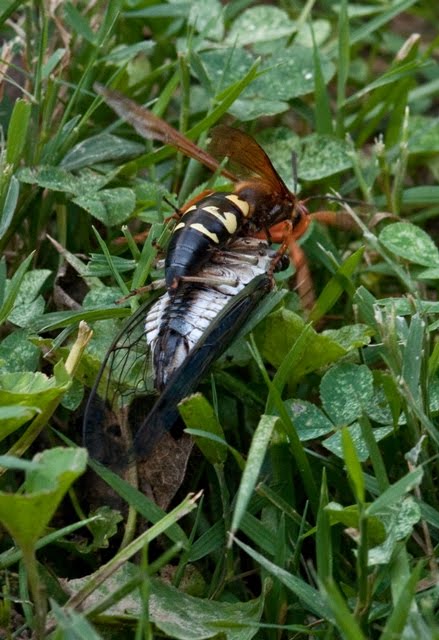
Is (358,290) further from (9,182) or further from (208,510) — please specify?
(9,182)

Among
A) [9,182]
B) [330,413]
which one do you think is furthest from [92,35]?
[330,413]

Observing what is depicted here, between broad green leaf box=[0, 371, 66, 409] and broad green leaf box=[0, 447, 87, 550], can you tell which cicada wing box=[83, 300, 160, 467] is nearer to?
broad green leaf box=[0, 371, 66, 409]

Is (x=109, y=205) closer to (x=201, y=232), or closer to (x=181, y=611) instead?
(x=201, y=232)

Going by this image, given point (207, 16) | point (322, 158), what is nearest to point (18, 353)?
point (322, 158)

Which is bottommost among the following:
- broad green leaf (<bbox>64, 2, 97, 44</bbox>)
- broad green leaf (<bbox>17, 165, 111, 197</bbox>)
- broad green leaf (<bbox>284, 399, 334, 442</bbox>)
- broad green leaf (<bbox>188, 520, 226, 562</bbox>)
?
broad green leaf (<bbox>188, 520, 226, 562</bbox>)

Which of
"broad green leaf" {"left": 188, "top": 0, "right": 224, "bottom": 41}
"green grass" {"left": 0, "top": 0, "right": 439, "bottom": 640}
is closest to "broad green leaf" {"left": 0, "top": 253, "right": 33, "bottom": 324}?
"green grass" {"left": 0, "top": 0, "right": 439, "bottom": 640}

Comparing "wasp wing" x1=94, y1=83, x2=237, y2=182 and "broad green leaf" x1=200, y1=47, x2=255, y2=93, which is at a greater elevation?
"broad green leaf" x1=200, y1=47, x2=255, y2=93

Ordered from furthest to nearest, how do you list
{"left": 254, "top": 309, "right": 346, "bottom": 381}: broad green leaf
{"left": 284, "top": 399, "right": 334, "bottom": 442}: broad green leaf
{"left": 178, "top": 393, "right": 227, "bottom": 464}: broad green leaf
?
{"left": 254, "top": 309, "right": 346, "bottom": 381}: broad green leaf → {"left": 284, "top": 399, "right": 334, "bottom": 442}: broad green leaf → {"left": 178, "top": 393, "right": 227, "bottom": 464}: broad green leaf
